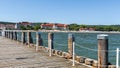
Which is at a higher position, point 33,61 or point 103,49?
point 103,49

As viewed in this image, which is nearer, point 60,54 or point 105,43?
point 105,43

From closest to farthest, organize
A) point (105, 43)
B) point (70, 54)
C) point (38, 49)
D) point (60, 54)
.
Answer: point (105, 43) → point (70, 54) → point (60, 54) → point (38, 49)

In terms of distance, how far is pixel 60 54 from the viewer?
1672 centimetres

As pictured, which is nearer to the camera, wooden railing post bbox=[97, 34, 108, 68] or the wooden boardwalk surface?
wooden railing post bbox=[97, 34, 108, 68]

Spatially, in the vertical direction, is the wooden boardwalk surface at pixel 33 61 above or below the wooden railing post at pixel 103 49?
below

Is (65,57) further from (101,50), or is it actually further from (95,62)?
(101,50)

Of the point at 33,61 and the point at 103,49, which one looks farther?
the point at 33,61

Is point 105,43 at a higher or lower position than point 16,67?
higher

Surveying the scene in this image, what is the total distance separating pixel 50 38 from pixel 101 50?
24.2 ft

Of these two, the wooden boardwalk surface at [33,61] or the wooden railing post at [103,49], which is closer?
the wooden railing post at [103,49]

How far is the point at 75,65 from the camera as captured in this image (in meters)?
12.4

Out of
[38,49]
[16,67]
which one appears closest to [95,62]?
[16,67]

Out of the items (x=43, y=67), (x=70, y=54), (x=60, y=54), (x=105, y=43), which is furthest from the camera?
(x=60, y=54)

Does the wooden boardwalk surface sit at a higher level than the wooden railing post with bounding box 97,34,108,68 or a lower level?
lower
